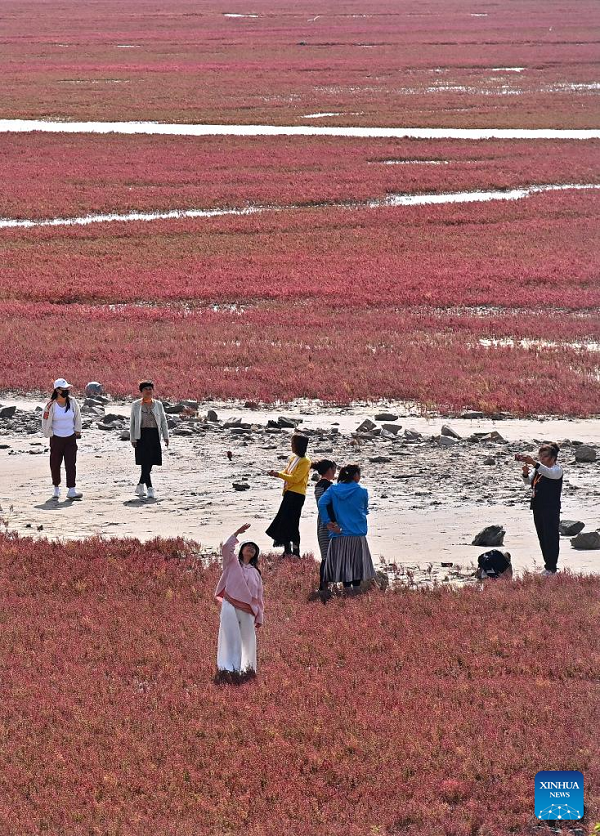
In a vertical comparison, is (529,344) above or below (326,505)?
above

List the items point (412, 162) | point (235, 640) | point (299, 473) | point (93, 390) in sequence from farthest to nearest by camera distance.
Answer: point (412, 162), point (93, 390), point (299, 473), point (235, 640)

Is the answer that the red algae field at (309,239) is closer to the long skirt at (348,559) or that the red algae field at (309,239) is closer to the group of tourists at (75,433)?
the group of tourists at (75,433)

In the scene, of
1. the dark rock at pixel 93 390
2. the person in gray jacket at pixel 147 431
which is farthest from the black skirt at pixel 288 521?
the dark rock at pixel 93 390

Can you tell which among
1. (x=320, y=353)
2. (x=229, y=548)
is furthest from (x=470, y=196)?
(x=229, y=548)

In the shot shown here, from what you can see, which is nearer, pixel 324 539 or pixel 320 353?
pixel 324 539

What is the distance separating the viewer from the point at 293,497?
48.4ft

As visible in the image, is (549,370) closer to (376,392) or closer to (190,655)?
(376,392)

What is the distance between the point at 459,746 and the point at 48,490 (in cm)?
1023

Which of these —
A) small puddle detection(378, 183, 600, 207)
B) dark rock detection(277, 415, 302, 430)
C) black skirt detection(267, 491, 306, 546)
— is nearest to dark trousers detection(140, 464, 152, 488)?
black skirt detection(267, 491, 306, 546)

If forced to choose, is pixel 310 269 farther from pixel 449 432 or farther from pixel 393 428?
pixel 449 432

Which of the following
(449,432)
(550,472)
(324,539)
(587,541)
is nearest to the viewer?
(324,539)

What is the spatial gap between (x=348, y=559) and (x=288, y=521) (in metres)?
1.59

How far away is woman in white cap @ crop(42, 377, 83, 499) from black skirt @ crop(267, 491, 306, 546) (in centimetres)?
425

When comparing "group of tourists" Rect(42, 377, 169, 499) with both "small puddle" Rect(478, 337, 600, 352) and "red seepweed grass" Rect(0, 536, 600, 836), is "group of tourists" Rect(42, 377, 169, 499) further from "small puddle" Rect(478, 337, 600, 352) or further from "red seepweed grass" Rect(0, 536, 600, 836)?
"small puddle" Rect(478, 337, 600, 352)
